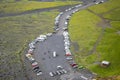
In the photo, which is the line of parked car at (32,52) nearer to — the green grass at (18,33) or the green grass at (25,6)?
the green grass at (18,33)

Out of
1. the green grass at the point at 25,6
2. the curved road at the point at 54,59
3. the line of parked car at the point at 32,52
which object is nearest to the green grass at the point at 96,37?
the curved road at the point at 54,59

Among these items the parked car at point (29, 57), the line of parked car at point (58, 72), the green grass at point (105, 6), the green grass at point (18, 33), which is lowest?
the line of parked car at point (58, 72)

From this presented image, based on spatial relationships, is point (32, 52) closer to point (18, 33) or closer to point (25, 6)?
point (18, 33)

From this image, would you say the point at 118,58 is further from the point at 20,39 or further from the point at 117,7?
the point at 117,7

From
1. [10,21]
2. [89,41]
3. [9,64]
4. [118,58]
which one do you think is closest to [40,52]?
[9,64]

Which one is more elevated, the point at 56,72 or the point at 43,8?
the point at 43,8
